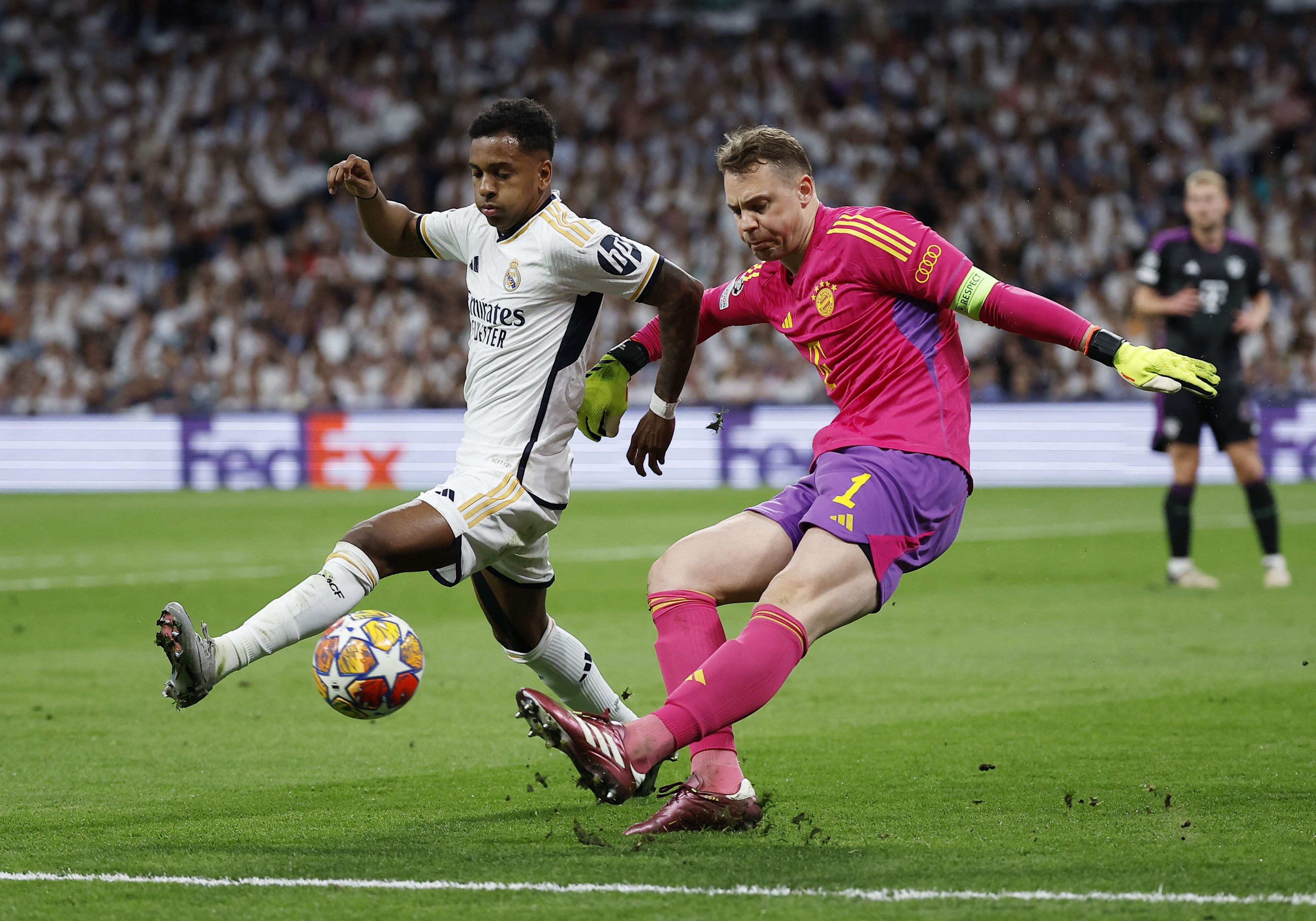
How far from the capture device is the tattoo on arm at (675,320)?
15.9 ft

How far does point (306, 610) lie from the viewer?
14.0ft

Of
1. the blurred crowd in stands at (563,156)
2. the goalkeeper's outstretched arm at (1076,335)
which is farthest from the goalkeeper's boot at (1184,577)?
the blurred crowd in stands at (563,156)

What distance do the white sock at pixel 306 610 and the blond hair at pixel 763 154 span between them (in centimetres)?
153

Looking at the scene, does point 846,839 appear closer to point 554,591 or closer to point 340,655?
point 340,655

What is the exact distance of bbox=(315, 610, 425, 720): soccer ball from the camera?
14.9ft

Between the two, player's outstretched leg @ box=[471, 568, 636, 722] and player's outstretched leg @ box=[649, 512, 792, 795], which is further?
player's outstretched leg @ box=[471, 568, 636, 722]

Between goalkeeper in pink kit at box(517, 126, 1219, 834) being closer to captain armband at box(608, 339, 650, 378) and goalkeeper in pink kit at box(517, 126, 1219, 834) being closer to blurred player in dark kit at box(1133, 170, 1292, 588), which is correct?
captain armband at box(608, 339, 650, 378)

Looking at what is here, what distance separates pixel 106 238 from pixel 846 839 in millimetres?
23011

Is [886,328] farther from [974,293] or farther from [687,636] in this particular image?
[687,636]

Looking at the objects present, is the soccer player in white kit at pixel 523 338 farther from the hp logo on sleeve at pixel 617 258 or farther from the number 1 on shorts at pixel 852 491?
the number 1 on shorts at pixel 852 491

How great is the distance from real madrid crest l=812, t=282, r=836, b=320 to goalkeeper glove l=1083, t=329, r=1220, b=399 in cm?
73

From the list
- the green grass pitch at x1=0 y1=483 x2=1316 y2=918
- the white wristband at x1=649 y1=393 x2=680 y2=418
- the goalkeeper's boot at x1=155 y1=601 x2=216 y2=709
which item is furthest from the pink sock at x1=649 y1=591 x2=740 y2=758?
the goalkeeper's boot at x1=155 y1=601 x2=216 y2=709

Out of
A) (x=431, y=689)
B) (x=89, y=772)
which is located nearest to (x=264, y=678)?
(x=431, y=689)

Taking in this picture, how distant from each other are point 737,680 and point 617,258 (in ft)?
4.72
